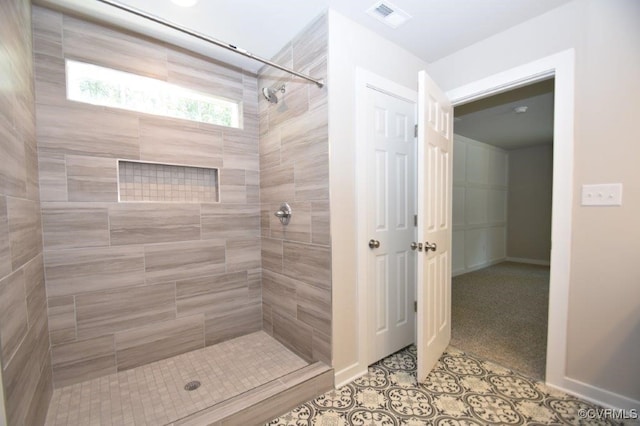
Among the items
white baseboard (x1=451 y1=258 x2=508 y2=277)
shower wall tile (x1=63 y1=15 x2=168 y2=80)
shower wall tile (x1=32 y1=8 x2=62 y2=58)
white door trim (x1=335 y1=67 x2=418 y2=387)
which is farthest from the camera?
white baseboard (x1=451 y1=258 x2=508 y2=277)

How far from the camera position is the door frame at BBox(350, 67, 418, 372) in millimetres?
1854

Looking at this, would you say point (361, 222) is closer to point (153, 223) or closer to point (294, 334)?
point (294, 334)

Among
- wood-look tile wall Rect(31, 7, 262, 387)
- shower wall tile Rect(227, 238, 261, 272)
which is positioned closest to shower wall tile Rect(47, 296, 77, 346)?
wood-look tile wall Rect(31, 7, 262, 387)

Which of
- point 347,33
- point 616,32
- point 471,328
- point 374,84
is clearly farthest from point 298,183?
point 471,328

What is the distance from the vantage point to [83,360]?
1770 mm

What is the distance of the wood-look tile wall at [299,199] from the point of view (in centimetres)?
180

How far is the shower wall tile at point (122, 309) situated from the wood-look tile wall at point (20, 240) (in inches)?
7.5

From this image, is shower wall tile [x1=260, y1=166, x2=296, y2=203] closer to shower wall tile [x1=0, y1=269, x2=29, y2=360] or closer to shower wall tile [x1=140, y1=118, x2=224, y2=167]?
shower wall tile [x1=140, y1=118, x2=224, y2=167]

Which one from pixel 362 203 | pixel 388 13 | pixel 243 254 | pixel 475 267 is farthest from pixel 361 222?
pixel 475 267

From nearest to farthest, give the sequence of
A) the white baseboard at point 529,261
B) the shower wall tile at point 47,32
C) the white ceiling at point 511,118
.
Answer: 1. the shower wall tile at point 47,32
2. the white ceiling at point 511,118
3. the white baseboard at point 529,261

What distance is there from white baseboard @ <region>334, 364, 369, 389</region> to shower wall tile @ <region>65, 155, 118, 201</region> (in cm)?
193

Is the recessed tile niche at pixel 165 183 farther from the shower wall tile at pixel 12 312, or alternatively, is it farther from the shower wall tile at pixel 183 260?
the shower wall tile at pixel 12 312

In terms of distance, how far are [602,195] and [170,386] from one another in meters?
2.84

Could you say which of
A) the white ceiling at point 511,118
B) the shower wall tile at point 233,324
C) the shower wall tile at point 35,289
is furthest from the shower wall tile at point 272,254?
the white ceiling at point 511,118
